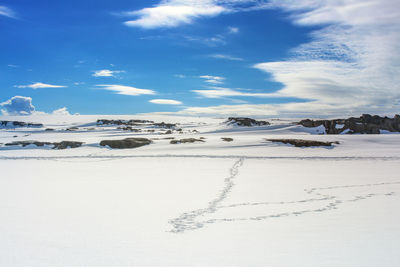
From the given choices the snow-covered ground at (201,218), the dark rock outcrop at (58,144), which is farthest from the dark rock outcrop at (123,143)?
the snow-covered ground at (201,218)

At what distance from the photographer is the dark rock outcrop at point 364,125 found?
28.6m

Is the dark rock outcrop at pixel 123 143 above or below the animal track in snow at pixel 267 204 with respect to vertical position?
above

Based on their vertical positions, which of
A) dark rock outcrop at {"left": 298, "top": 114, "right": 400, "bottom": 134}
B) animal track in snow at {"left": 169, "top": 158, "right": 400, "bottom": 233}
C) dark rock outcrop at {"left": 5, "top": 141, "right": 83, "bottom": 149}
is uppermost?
dark rock outcrop at {"left": 298, "top": 114, "right": 400, "bottom": 134}

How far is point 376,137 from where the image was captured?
2273 cm

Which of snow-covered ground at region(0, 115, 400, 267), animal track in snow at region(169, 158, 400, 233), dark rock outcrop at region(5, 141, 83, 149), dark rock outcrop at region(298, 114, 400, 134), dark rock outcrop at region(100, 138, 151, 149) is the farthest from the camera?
dark rock outcrop at region(298, 114, 400, 134)

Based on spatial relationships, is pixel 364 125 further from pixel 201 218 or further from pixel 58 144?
pixel 58 144

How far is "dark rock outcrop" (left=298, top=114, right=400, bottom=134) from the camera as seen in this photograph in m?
28.6

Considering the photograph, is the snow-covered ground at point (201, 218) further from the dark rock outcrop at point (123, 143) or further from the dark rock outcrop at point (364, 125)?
the dark rock outcrop at point (364, 125)

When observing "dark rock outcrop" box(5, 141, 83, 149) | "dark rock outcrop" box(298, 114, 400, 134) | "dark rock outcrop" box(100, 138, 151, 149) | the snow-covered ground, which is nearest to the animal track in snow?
the snow-covered ground

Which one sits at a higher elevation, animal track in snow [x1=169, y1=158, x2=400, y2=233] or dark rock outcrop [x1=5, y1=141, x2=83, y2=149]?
dark rock outcrop [x1=5, y1=141, x2=83, y2=149]

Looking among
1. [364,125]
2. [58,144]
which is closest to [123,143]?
[58,144]

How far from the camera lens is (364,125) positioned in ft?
94.3

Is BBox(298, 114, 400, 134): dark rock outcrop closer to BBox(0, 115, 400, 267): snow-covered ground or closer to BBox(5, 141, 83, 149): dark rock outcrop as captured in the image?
BBox(0, 115, 400, 267): snow-covered ground

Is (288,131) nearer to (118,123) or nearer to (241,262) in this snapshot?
(241,262)
